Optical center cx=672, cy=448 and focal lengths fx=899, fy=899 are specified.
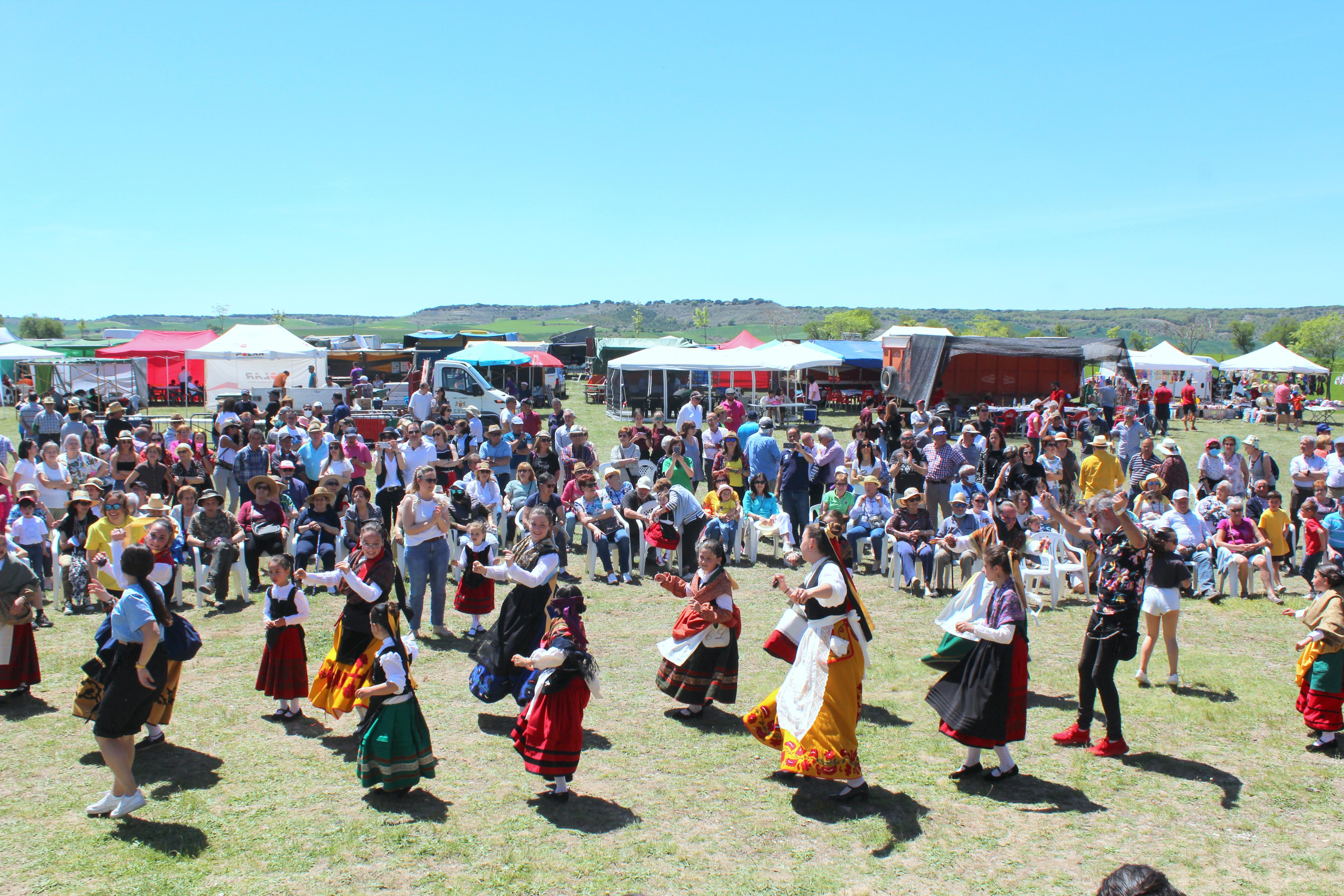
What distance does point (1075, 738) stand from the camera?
5.41m

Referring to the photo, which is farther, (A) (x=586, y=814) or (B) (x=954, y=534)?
(B) (x=954, y=534)

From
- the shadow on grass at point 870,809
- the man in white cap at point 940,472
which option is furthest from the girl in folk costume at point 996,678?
the man in white cap at point 940,472

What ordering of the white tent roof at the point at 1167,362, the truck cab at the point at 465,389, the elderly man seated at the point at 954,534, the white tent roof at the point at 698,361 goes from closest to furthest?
1. the elderly man seated at the point at 954,534
2. the truck cab at the point at 465,389
3. the white tent roof at the point at 698,361
4. the white tent roof at the point at 1167,362

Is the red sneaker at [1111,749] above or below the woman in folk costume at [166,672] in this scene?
below

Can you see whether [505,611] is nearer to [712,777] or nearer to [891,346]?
[712,777]

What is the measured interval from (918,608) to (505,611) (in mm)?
4627

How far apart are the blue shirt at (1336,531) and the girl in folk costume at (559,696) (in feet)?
27.4

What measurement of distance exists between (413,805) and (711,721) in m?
1.99

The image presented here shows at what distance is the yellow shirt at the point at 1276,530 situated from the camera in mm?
9320

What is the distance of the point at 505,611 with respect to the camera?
547cm

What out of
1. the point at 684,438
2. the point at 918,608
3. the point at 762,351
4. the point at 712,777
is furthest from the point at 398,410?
the point at 712,777

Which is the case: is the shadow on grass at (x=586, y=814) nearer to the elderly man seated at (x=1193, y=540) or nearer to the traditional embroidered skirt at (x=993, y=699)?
the traditional embroidered skirt at (x=993, y=699)

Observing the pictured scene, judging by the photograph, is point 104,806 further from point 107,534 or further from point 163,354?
point 163,354

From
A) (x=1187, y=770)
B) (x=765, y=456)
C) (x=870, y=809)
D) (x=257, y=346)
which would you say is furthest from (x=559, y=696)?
(x=257, y=346)
